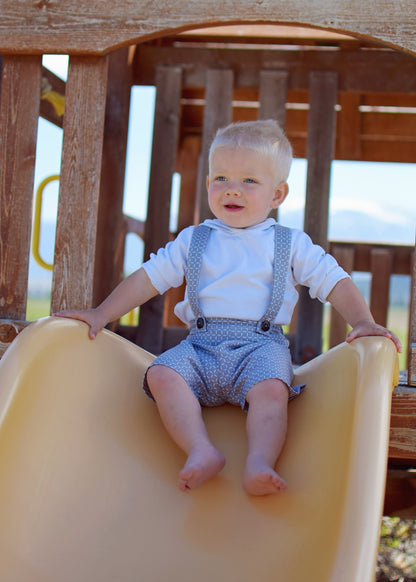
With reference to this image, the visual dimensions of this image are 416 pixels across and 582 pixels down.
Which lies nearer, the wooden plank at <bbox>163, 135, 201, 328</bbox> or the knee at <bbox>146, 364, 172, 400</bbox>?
the knee at <bbox>146, 364, 172, 400</bbox>

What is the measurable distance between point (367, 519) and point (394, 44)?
156 centimetres

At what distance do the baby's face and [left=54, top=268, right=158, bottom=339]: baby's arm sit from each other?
0.31 m

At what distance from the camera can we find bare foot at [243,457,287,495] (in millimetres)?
1457

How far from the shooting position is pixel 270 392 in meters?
1.71

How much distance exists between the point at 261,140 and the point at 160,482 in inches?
39.9

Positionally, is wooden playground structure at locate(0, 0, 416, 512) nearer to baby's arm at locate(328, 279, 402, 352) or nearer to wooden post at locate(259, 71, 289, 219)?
wooden post at locate(259, 71, 289, 219)

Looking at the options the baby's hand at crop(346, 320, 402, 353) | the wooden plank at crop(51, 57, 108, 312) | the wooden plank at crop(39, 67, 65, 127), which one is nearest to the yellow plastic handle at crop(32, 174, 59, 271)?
the wooden plank at crop(39, 67, 65, 127)

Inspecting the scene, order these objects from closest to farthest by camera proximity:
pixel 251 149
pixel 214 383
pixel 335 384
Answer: pixel 335 384 < pixel 214 383 < pixel 251 149

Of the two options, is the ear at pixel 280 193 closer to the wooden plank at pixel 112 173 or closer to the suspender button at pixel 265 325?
the suspender button at pixel 265 325

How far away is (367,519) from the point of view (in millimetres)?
1243

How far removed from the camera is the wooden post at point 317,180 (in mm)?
3613

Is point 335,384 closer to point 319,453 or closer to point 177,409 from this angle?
point 319,453

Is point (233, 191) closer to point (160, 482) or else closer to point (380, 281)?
point (160, 482)

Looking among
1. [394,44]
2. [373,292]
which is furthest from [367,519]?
[373,292]
